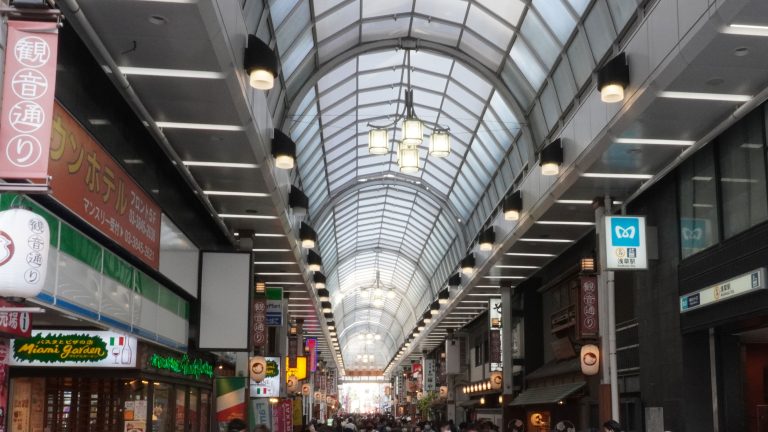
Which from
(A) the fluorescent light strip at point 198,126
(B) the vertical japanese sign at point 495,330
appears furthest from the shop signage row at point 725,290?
(B) the vertical japanese sign at point 495,330

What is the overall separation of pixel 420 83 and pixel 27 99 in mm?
20581

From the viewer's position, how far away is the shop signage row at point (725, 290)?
12516 mm

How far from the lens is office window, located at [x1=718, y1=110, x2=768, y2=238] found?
42.2 feet

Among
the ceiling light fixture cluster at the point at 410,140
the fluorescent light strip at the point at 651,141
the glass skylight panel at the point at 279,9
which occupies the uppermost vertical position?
the glass skylight panel at the point at 279,9

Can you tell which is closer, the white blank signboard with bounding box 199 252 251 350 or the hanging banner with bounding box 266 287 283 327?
the white blank signboard with bounding box 199 252 251 350

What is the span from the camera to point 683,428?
49.7 ft

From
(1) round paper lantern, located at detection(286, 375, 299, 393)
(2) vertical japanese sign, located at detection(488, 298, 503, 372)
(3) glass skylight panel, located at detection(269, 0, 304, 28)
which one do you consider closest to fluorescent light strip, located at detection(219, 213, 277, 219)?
(3) glass skylight panel, located at detection(269, 0, 304, 28)

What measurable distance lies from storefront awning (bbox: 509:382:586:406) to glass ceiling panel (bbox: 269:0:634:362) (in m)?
5.90

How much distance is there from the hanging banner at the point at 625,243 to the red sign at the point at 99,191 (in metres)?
7.85

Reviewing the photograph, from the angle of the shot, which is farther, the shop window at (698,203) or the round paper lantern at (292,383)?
the round paper lantern at (292,383)

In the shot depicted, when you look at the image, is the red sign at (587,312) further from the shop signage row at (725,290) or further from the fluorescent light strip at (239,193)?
the fluorescent light strip at (239,193)

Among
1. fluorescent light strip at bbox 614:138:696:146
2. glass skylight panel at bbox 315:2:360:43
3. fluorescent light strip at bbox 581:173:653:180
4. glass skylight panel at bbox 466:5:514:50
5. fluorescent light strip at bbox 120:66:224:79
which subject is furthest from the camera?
glass skylight panel at bbox 466:5:514:50

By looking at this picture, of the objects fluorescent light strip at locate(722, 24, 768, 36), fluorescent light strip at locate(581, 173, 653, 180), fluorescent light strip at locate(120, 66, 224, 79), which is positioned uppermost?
fluorescent light strip at locate(722, 24, 768, 36)

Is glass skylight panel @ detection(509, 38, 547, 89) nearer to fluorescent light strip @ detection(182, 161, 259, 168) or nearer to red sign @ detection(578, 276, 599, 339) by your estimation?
red sign @ detection(578, 276, 599, 339)
